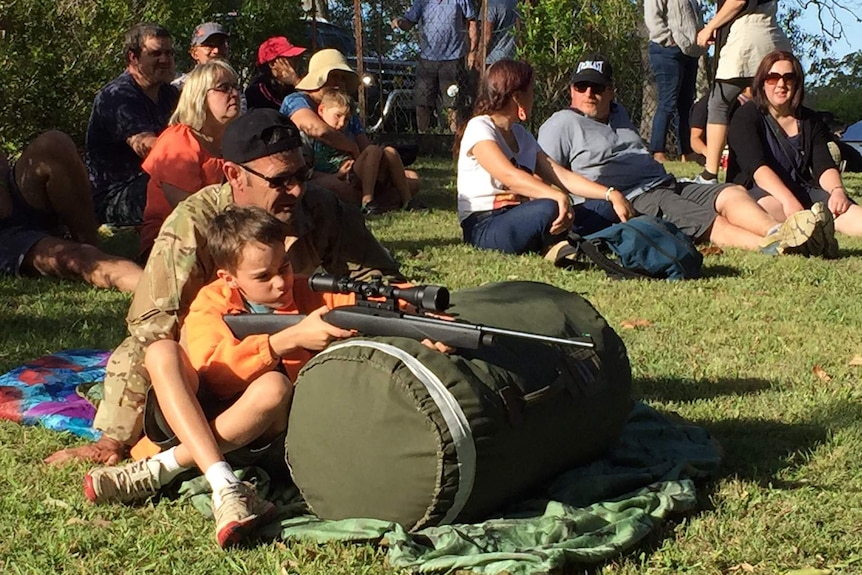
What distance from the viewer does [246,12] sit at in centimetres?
1455

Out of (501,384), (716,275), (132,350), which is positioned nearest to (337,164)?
(716,275)

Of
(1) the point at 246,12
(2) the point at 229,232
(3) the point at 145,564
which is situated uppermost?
(1) the point at 246,12

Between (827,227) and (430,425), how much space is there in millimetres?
5636

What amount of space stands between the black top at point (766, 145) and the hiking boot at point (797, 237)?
86cm

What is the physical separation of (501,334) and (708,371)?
233 centimetres

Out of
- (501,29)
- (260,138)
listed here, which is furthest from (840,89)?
(260,138)

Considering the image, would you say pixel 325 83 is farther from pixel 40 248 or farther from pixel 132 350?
pixel 132 350

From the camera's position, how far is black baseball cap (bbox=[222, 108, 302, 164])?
432cm

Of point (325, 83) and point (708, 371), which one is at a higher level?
point (325, 83)

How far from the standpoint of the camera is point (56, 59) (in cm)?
1011

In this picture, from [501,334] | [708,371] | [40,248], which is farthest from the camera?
[40,248]

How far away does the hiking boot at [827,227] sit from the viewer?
821 cm

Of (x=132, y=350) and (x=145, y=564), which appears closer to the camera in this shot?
(x=145, y=564)

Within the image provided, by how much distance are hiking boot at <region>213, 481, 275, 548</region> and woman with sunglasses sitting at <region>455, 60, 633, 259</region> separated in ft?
15.3
